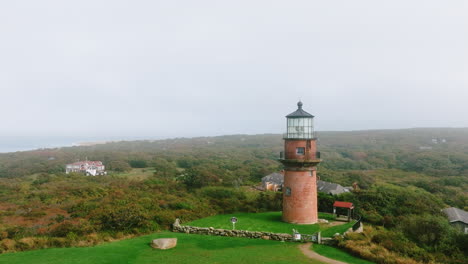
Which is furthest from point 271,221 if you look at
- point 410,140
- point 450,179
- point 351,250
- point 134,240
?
point 410,140

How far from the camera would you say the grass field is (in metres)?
16.7

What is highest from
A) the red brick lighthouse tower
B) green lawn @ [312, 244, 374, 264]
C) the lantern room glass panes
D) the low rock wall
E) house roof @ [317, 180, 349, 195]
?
the lantern room glass panes

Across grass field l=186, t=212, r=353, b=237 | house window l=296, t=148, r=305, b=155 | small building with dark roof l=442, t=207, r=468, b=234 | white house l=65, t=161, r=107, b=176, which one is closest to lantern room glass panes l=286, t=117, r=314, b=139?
house window l=296, t=148, r=305, b=155

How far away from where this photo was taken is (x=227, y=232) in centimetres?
1678

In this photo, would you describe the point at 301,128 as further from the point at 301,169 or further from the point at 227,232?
the point at 227,232

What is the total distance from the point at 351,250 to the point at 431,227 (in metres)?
5.86

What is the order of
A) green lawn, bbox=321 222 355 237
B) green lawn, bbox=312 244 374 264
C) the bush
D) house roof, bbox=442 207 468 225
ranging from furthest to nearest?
house roof, bbox=442 207 468 225
the bush
green lawn, bbox=321 222 355 237
green lawn, bbox=312 244 374 264

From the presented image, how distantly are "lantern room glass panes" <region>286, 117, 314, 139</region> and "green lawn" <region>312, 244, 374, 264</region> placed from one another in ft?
19.5

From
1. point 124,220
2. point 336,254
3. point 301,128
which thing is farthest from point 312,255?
point 124,220

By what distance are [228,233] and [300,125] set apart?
6.98 metres

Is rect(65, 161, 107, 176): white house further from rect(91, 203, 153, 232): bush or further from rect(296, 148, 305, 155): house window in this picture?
rect(296, 148, 305, 155): house window

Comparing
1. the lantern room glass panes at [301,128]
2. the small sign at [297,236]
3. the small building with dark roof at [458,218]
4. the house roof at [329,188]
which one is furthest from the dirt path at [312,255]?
the house roof at [329,188]

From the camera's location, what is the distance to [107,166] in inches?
2383

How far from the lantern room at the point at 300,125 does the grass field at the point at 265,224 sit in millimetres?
4858
